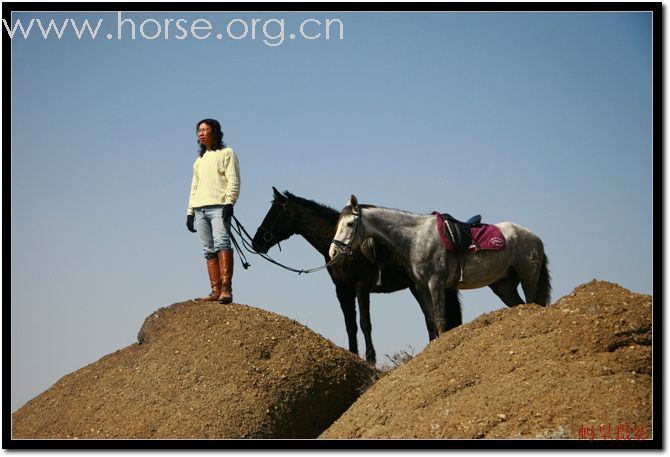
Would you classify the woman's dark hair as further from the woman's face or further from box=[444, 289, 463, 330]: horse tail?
box=[444, 289, 463, 330]: horse tail

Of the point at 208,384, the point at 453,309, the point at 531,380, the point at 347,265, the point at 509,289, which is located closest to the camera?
the point at 531,380

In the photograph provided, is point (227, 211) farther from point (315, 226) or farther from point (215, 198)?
point (315, 226)

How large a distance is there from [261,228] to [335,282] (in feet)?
4.25

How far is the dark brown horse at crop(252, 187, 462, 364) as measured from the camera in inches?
550

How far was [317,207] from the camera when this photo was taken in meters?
14.8

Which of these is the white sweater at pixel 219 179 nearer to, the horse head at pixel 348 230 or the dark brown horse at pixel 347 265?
the horse head at pixel 348 230

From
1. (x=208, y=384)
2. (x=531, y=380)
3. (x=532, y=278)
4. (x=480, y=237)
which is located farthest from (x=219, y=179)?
(x=531, y=380)

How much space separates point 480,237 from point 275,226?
2.84m

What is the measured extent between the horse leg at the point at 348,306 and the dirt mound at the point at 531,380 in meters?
1.90

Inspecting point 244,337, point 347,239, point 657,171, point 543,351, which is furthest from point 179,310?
point 657,171

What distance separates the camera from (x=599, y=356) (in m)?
10.8

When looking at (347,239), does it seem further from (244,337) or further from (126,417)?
(126,417)

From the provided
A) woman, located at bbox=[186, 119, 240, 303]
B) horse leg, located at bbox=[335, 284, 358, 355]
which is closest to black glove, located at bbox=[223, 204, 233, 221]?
woman, located at bbox=[186, 119, 240, 303]

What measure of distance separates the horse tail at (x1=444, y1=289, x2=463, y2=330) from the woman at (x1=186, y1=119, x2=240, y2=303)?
2931mm
